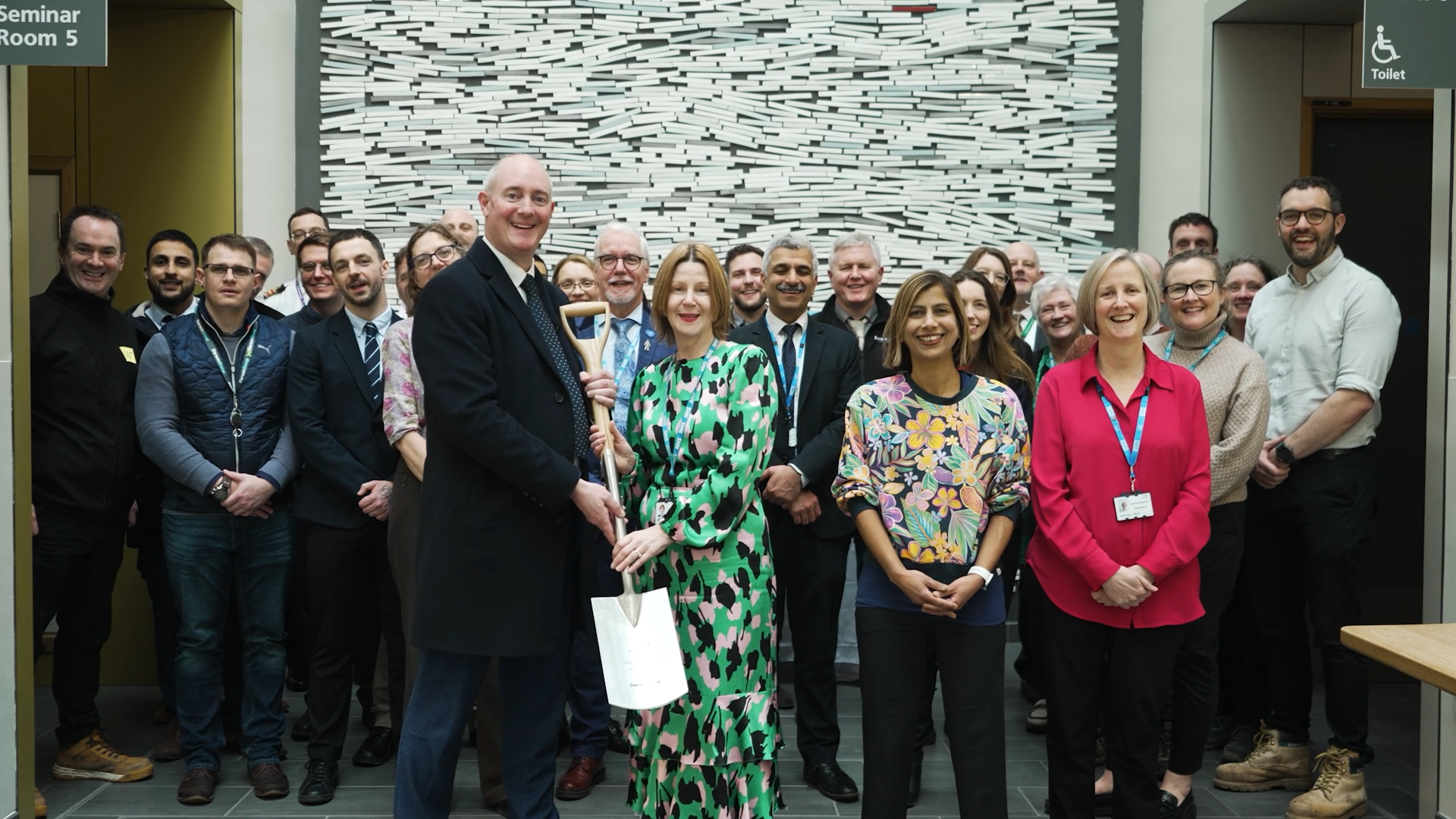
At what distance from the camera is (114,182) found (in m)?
5.92

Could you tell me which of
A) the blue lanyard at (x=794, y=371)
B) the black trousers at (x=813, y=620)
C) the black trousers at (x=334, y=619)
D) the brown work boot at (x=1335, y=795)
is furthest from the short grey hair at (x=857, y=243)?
the brown work boot at (x=1335, y=795)

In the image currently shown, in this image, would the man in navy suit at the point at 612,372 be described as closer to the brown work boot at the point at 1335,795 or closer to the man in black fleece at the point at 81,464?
the man in black fleece at the point at 81,464

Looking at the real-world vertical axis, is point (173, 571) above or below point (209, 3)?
below

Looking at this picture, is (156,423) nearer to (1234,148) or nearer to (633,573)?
(633,573)

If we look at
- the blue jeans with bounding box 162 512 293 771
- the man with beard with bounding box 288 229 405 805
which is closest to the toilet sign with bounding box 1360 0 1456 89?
the man with beard with bounding box 288 229 405 805

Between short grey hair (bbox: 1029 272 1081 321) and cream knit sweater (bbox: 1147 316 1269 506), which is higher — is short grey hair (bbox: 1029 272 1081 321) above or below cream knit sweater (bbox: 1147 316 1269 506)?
above

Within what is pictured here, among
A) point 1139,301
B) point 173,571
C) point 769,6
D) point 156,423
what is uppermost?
point 769,6

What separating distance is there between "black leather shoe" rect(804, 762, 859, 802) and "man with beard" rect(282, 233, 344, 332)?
2.38 metres

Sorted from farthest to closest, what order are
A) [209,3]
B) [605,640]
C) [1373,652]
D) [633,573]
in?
[209,3]
[633,573]
[605,640]
[1373,652]

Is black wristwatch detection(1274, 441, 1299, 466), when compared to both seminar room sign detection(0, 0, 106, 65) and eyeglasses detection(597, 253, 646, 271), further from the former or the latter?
seminar room sign detection(0, 0, 106, 65)

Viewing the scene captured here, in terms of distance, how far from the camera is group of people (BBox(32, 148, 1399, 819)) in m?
2.99

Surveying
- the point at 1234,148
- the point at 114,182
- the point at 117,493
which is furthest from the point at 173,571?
the point at 1234,148

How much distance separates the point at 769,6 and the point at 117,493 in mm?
4306

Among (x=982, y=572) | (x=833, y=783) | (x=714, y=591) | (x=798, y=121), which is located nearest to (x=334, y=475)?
(x=714, y=591)
